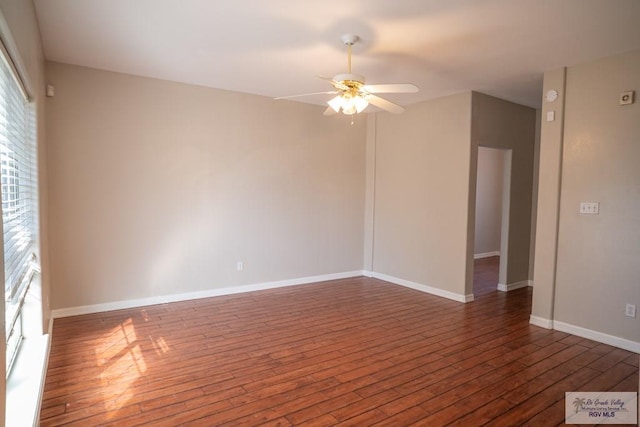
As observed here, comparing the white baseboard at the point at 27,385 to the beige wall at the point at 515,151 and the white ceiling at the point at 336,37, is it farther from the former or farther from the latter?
the beige wall at the point at 515,151

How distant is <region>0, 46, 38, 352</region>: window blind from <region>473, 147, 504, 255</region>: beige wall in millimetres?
7344

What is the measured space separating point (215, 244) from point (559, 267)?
3893 mm

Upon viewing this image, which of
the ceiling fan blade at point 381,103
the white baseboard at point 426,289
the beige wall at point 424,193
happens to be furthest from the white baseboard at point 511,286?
the ceiling fan blade at point 381,103

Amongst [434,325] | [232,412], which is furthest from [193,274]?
Result: [434,325]

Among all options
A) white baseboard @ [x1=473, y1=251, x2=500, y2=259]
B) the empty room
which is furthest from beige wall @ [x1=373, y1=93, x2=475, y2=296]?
white baseboard @ [x1=473, y1=251, x2=500, y2=259]

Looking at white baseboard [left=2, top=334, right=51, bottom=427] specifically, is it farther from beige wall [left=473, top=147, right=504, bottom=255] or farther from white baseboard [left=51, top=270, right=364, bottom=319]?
beige wall [left=473, top=147, right=504, bottom=255]

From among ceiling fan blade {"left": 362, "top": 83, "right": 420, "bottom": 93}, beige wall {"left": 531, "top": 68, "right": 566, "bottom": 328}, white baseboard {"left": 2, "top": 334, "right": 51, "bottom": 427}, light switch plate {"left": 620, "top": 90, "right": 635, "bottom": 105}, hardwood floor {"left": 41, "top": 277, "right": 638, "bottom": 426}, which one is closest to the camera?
white baseboard {"left": 2, "top": 334, "right": 51, "bottom": 427}

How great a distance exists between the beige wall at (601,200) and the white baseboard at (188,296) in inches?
120

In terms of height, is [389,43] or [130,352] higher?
[389,43]

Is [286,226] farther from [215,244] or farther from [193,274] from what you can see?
[193,274]

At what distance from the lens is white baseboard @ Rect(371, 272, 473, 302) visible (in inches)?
185

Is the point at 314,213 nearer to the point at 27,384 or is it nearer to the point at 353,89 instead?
the point at 353,89

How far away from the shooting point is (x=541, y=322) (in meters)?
3.84

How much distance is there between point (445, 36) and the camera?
9.63ft
